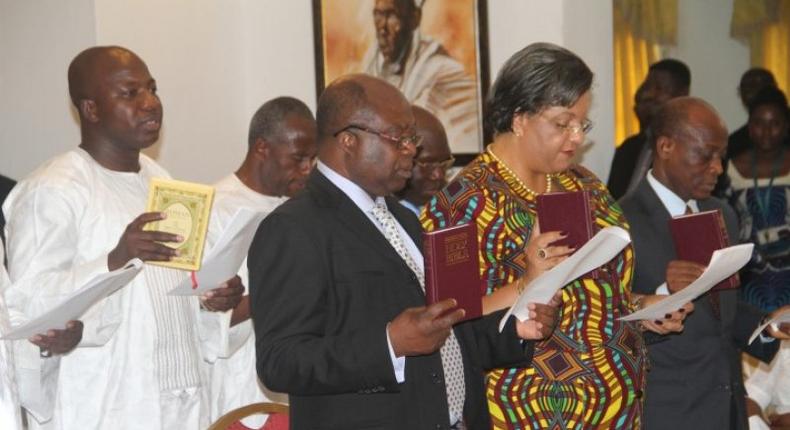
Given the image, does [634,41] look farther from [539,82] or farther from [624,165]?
[539,82]

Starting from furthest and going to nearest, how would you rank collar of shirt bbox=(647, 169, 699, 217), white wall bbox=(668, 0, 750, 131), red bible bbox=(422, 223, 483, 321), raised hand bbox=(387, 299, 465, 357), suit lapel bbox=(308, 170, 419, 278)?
white wall bbox=(668, 0, 750, 131), collar of shirt bbox=(647, 169, 699, 217), suit lapel bbox=(308, 170, 419, 278), red bible bbox=(422, 223, 483, 321), raised hand bbox=(387, 299, 465, 357)

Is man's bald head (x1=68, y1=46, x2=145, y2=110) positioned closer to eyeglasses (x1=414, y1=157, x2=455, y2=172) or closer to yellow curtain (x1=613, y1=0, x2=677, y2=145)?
eyeglasses (x1=414, y1=157, x2=455, y2=172)

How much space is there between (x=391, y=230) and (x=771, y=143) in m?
5.23

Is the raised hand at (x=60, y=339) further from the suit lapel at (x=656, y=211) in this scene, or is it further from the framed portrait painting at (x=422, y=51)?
the framed portrait painting at (x=422, y=51)

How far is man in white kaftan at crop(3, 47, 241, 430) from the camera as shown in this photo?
452cm

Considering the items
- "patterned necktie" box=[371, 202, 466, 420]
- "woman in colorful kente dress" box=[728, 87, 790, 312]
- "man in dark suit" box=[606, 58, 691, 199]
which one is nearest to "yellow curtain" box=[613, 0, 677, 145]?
"man in dark suit" box=[606, 58, 691, 199]

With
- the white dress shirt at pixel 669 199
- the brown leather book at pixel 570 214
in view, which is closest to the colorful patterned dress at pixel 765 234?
the white dress shirt at pixel 669 199

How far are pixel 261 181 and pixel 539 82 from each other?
1964mm

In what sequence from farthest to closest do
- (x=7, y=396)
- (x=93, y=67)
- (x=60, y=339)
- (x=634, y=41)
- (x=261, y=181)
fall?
(x=634, y=41) → (x=261, y=181) → (x=93, y=67) → (x=60, y=339) → (x=7, y=396)

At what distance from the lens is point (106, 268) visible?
14.5ft

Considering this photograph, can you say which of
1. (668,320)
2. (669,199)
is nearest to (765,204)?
(669,199)

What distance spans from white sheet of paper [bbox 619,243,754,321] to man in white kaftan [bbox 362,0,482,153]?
3961 millimetres

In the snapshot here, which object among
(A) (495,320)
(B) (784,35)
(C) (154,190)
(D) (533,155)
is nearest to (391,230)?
(A) (495,320)

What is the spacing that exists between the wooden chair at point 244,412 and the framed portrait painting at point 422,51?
4088mm
